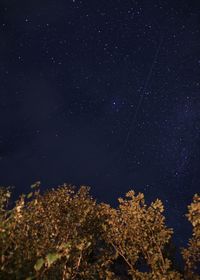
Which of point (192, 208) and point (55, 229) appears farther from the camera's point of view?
point (192, 208)

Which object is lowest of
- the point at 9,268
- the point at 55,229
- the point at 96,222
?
the point at 9,268

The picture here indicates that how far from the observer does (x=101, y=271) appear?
2620 centimetres

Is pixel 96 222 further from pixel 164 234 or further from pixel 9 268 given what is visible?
pixel 9 268

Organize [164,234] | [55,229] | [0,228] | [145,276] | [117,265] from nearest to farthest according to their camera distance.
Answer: [0,228] → [55,229] → [145,276] → [164,234] → [117,265]

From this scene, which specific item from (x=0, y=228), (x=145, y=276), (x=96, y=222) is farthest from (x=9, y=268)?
(x=96, y=222)

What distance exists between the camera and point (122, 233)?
2761 cm

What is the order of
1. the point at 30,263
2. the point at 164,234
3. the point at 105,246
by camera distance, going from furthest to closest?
the point at 105,246 → the point at 164,234 → the point at 30,263

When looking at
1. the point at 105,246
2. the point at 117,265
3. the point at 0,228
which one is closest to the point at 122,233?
the point at 105,246

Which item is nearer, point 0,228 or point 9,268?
point 0,228

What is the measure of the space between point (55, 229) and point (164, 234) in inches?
330

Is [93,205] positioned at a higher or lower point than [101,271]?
higher

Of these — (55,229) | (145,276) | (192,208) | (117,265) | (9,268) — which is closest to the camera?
(9,268)

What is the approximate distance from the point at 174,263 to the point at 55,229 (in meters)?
12.8

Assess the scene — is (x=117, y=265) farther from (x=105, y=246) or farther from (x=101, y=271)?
(x=101, y=271)
